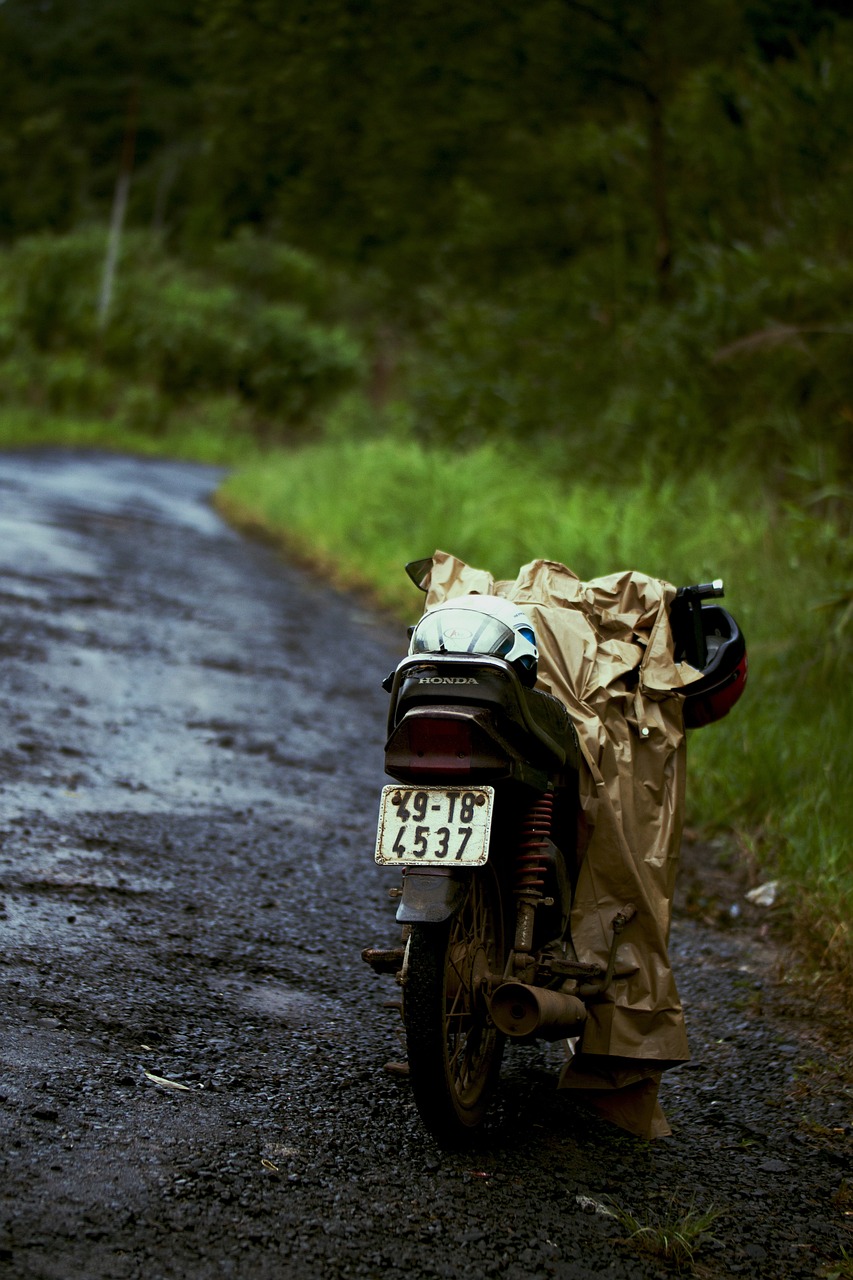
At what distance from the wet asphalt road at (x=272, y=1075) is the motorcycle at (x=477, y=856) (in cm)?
25

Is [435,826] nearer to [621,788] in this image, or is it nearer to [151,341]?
[621,788]

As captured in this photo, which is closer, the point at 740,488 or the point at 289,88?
the point at 740,488

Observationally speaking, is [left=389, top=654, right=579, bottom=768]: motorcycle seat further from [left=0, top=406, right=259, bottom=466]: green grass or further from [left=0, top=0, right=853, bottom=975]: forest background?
[left=0, top=406, right=259, bottom=466]: green grass

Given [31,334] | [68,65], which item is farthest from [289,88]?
[68,65]

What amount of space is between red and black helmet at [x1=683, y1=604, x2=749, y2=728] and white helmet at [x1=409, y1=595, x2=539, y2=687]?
0.65 m

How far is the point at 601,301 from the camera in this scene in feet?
49.8

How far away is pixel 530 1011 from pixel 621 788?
0.67m

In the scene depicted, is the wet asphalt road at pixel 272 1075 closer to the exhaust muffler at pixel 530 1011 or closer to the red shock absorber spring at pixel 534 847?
the exhaust muffler at pixel 530 1011

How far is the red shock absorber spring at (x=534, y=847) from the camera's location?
3371 mm

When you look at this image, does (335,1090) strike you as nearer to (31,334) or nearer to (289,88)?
(289,88)

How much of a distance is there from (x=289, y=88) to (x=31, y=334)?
84.2 ft

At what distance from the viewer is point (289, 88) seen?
53.8 ft

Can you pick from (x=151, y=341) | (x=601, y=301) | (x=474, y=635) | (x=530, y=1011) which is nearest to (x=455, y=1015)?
(x=530, y=1011)

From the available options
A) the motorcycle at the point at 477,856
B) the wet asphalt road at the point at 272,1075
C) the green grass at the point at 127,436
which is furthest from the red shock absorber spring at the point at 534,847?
the green grass at the point at 127,436
